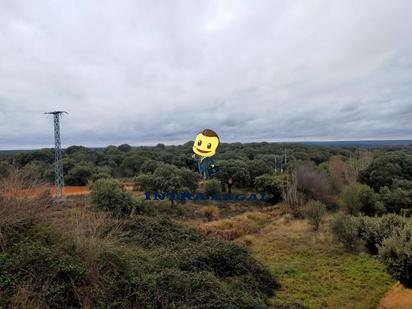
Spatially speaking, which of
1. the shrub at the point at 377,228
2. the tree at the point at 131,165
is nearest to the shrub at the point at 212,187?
the tree at the point at 131,165

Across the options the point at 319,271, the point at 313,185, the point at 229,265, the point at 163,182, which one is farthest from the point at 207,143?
the point at 229,265

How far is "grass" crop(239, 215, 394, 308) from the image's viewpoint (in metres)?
10.3

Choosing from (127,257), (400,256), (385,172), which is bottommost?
(400,256)

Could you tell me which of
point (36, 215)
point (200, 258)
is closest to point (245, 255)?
point (200, 258)

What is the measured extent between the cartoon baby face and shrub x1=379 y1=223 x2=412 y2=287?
2330cm

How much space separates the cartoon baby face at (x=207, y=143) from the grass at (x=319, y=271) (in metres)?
13.5

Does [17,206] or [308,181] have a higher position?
[17,206]

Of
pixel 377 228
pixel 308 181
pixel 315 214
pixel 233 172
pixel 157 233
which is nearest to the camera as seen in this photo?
pixel 157 233

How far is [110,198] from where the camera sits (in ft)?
62.3

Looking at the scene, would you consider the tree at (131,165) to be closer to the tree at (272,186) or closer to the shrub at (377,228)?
the tree at (272,186)

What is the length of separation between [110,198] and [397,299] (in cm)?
1420

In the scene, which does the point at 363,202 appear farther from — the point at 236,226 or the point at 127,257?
the point at 127,257

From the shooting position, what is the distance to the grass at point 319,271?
10320mm

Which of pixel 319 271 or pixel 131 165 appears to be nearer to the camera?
pixel 319 271
